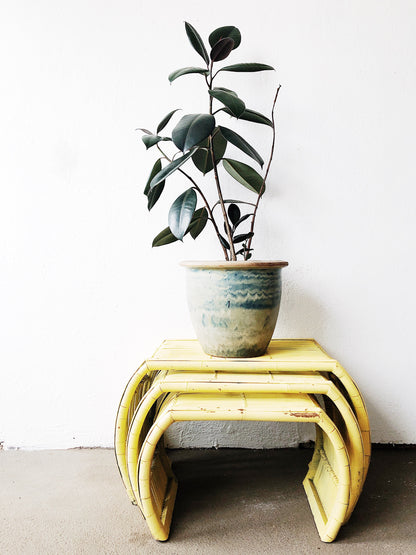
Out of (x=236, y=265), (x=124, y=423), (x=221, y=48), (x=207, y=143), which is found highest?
(x=221, y=48)

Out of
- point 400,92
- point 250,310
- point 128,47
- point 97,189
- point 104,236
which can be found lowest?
point 250,310

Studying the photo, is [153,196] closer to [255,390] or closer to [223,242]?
[223,242]

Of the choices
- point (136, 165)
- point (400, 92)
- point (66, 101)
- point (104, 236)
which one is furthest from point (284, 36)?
point (104, 236)

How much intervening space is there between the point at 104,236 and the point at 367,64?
3.48 ft

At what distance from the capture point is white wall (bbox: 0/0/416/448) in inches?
55.5

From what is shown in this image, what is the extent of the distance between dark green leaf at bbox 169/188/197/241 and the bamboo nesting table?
34 centimetres

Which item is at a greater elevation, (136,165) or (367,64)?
(367,64)

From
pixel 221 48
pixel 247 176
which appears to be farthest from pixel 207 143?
pixel 221 48

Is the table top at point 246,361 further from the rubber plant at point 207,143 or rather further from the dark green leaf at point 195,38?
the dark green leaf at point 195,38

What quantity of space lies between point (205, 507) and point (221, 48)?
4.11 ft

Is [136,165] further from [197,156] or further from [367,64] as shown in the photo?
[367,64]

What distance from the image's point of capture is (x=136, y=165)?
1.45 m

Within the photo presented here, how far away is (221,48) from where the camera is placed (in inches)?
43.8

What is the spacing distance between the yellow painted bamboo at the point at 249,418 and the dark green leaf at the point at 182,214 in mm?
421
